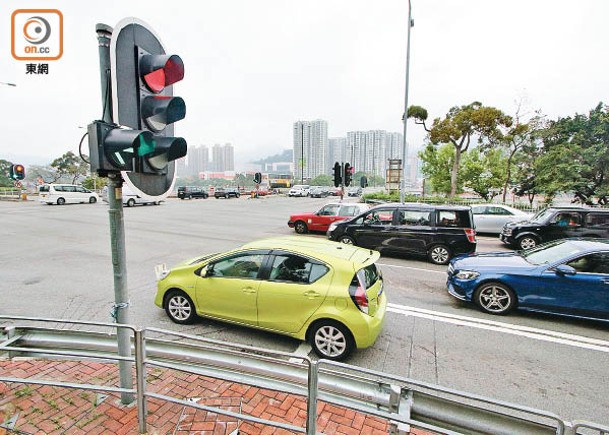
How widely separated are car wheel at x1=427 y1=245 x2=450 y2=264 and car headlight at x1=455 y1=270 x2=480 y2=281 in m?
3.42

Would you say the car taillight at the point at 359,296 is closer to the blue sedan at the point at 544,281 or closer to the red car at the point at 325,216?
the blue sedan at the point at 544,281

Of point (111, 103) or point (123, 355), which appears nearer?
point (111, 103)

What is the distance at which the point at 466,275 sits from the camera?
5.95m

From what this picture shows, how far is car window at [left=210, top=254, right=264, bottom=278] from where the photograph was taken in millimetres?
4621

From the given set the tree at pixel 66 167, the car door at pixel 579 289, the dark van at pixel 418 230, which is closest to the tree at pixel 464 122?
the dark van at pixel 418 230

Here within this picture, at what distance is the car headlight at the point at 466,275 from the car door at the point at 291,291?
313 centimetres

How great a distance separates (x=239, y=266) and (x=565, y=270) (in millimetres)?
5124

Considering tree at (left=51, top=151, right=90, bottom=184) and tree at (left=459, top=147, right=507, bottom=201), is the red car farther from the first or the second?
tree at (left=51, top=151, right=90, bottom=184)

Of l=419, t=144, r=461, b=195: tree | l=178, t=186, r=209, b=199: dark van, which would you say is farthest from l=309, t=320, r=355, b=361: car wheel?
l=178, t=186, r=209, b=199: dark van

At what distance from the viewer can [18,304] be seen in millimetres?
5812

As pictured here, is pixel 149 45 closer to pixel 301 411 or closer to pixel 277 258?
pixel 277 258

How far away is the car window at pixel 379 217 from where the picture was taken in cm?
1005

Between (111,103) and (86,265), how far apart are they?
7.99 meters

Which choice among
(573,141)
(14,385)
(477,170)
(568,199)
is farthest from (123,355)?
(477,170)
